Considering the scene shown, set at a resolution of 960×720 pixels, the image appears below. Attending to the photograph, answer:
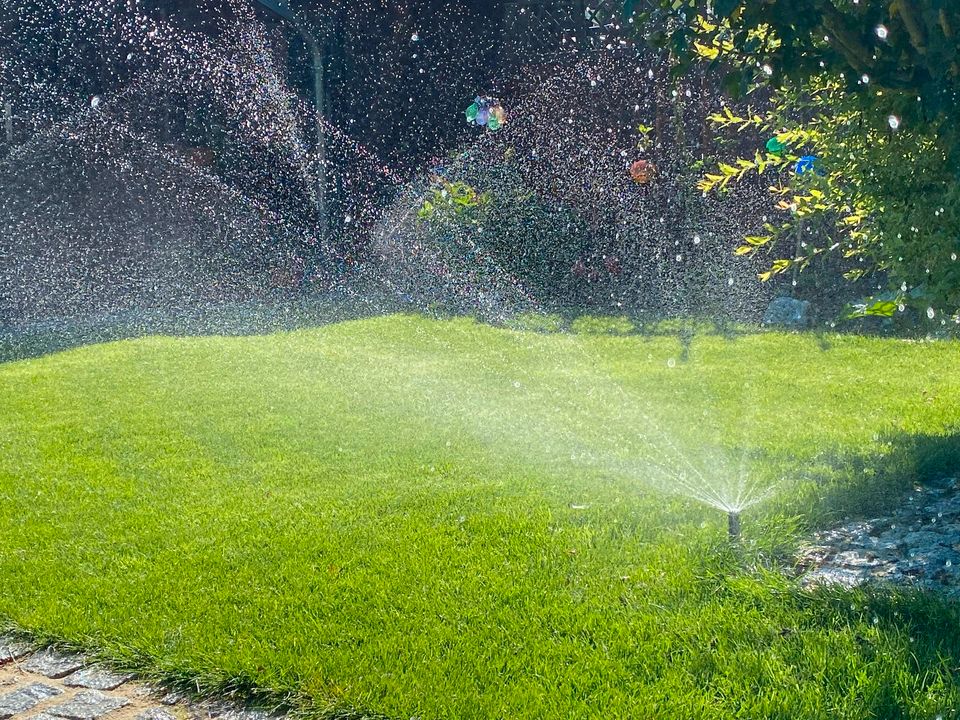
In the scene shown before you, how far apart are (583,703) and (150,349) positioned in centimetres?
609

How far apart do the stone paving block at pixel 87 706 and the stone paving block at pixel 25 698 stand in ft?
0.25

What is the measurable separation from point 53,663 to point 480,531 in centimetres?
154

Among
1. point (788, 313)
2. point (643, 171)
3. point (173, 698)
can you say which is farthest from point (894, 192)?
point (643, 171)

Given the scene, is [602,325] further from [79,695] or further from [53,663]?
[79,695]

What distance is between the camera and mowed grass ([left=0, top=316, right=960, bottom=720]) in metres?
2.70

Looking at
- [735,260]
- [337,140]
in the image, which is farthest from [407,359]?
[337,140]

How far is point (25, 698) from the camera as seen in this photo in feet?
9.20

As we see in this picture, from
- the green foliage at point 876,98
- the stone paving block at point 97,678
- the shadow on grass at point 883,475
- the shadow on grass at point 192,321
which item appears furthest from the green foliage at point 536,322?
the stone paving block at point 97,678

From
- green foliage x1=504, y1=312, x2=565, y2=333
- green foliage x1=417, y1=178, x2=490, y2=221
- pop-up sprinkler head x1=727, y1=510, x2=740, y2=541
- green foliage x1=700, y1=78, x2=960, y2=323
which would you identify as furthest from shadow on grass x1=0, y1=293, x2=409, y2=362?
pop-up sprinkler head x1=727, y1=510, x2=740, y2=541

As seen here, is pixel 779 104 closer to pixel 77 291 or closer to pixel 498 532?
pixel 498 532

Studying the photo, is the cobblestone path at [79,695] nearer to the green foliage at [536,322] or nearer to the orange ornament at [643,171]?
the green foliage at [536,322]

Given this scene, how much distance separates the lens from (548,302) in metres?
9.89

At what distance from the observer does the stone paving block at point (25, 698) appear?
2.74m

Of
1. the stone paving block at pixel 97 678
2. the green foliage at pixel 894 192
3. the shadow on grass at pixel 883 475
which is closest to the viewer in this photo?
the stone paving block at pixel 97 678
